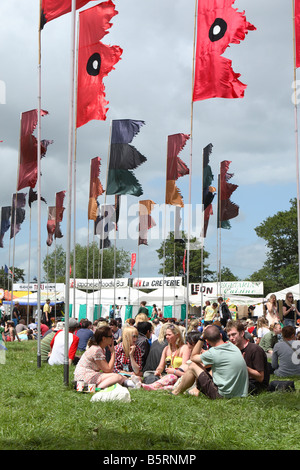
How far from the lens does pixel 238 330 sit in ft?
33.1

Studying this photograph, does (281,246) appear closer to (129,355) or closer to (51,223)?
(51,223)

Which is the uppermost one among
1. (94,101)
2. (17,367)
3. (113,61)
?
(113,61)

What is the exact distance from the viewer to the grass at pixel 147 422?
5660 millimetres

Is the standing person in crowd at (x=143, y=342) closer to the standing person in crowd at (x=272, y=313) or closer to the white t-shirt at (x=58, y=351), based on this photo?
the white t-shirt at (x=58, y=351)

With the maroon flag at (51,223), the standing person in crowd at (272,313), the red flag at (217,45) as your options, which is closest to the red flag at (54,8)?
the red flag at (217,45)

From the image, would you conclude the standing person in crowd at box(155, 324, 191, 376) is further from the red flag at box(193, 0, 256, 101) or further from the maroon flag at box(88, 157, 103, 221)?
the maroon flag at box(88, 157, 103, 221)

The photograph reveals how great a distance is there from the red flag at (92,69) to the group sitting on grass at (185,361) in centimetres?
509

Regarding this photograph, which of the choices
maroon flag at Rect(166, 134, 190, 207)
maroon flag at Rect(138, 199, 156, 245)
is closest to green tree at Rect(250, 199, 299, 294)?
maroon flag at Rect(138, 199, 156, 245)
